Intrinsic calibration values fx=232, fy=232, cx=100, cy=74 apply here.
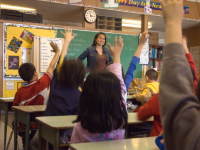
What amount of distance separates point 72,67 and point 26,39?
427 centimetres

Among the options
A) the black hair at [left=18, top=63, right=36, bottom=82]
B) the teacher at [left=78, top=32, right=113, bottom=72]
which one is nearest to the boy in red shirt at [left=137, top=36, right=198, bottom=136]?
the black hair at [left=18, top=63, right=36, bottom=82]

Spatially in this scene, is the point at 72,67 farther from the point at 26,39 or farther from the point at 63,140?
the point at 26,39

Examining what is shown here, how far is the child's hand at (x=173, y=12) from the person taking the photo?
0.51 meters

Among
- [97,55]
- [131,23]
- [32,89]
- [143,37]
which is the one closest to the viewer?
[143,37]

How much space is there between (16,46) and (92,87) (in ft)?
16.1

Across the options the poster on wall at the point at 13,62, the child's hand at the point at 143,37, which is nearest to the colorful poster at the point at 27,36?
the poster on wall at the point at 13,62

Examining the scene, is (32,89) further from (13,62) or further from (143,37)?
(13,62)

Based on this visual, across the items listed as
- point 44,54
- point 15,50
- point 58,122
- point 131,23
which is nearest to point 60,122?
point 58,122

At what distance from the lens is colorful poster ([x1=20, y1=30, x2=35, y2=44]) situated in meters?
5.69

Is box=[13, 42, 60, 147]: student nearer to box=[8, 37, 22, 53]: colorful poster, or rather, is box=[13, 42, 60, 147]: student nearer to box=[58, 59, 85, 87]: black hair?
box=[58, 59, 85, 87]: black hair

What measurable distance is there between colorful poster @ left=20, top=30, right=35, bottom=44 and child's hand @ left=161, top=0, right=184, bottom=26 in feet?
18.4

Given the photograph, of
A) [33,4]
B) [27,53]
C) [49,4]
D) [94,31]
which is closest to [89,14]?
[94,31]

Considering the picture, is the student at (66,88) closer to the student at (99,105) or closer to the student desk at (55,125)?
the student desk at (55,125)

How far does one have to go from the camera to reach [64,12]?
287 inches
